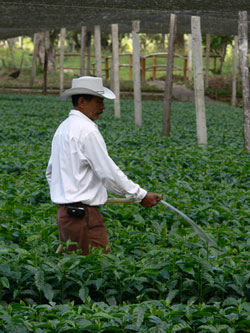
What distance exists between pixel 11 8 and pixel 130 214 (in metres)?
10.1

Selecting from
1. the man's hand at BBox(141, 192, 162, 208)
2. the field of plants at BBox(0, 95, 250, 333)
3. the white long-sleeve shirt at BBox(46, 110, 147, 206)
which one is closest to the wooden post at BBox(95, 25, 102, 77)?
the field of plants at BBox(0, 95, 250, 333)

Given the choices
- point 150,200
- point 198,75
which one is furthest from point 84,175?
point 198,75

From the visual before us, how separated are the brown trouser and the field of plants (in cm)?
22

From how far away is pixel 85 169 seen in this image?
5.22 metres

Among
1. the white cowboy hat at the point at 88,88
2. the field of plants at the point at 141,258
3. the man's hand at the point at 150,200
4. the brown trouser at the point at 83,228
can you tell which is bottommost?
the field of plants at the point at 141,258

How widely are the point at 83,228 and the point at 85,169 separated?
473mm

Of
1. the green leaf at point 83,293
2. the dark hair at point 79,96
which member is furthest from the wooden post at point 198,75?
the green leaf at point 83,293

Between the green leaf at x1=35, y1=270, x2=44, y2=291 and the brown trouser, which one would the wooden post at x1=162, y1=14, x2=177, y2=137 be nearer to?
the brown trouser

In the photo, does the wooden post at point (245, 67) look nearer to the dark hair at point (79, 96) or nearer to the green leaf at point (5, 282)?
the dark hair at point (79, 96)

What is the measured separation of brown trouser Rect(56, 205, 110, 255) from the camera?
530cm

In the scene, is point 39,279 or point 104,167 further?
point 104,167

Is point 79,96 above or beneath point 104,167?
above

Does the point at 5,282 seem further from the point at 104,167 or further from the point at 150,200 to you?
the point at 150,200

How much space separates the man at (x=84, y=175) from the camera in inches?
203
